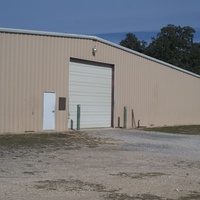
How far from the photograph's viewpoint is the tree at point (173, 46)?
Answer: 233ft

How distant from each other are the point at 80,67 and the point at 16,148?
10.7 meters

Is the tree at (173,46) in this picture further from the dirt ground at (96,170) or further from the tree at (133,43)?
the dirt ground at (96,170)

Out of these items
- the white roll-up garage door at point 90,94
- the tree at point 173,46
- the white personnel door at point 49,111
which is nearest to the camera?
the white personnel door at point 49,111

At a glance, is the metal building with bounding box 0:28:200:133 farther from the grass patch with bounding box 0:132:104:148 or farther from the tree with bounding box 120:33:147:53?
the tree with bounding box 120:33:147:53

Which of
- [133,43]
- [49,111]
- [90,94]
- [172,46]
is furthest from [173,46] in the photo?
[49,111]

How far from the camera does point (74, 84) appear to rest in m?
25.7

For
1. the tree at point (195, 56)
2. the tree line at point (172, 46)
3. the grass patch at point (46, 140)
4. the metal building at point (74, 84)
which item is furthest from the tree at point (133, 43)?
the grass patch at point (46, 140)

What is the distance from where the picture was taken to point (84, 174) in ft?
36.3

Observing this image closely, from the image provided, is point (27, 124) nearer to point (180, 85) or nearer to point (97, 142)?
point (97, 142)

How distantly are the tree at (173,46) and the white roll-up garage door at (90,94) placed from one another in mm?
42456

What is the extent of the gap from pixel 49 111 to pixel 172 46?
51433 millimetres

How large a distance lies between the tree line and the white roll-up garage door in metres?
43.0

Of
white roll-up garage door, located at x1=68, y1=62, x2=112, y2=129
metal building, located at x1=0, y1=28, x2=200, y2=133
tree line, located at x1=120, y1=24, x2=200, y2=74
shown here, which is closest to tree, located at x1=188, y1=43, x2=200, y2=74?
tree line, located at x1=120, y1=24, x2=200, y2=74

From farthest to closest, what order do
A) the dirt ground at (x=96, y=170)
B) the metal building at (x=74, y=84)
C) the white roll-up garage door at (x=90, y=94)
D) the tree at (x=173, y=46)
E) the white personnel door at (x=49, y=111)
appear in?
the tree at (x=173, y=46) → the white roll-up garage door at (x=90, y=94) → the white personnel door at (x=49, y=111) → the metal building at (x=74, y=84) → the dirt ground at (x=96, y=170)
